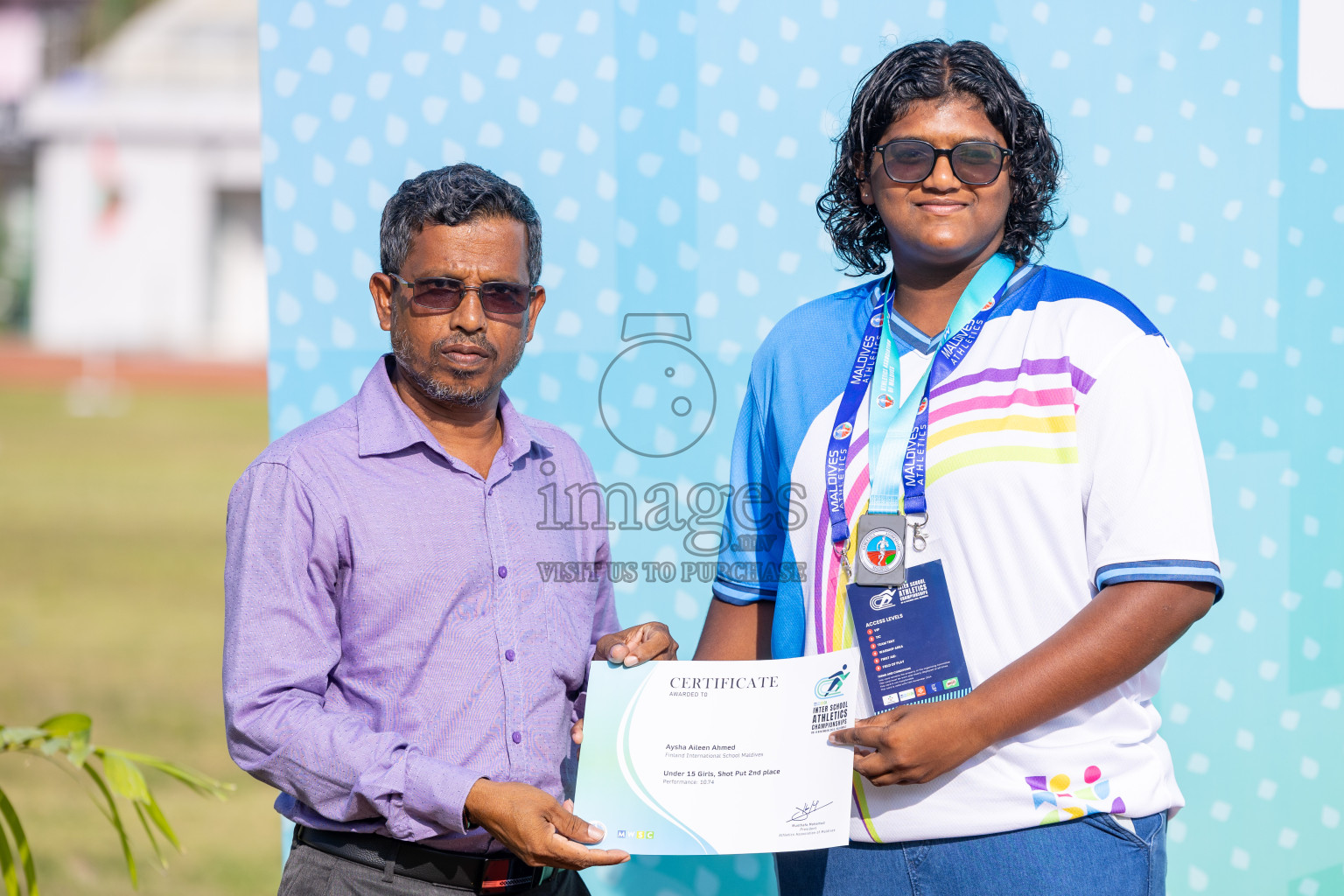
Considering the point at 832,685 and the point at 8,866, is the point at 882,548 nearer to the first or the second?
the point at 832,685

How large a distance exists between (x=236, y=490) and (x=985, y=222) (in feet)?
4.56

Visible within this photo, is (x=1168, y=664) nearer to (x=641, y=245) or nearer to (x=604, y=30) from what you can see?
(x=641, y=245)

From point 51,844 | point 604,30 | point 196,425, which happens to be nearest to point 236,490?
point 604,30

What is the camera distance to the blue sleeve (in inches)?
94.9

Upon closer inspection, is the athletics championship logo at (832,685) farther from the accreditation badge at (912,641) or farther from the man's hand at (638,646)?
the man's hand at (638,646)

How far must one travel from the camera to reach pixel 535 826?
2010mm

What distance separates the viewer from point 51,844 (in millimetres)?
5340

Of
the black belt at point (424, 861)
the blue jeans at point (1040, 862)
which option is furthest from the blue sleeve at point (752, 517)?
the black belt at point (424, 861)

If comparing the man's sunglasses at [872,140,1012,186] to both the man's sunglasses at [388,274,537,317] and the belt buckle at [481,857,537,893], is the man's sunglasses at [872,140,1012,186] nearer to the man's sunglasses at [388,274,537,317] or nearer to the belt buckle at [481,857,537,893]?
the man's sunglasses at [388,274,537,317]

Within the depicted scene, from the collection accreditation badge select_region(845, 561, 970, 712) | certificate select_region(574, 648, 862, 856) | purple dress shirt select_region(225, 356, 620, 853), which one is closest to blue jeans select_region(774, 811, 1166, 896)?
certificate select_region(574, 648, 862, 856)

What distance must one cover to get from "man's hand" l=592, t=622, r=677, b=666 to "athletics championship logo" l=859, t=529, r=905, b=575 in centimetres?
40

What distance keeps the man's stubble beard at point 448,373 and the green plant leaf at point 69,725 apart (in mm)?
901

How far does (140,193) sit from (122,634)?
89.4 feet
